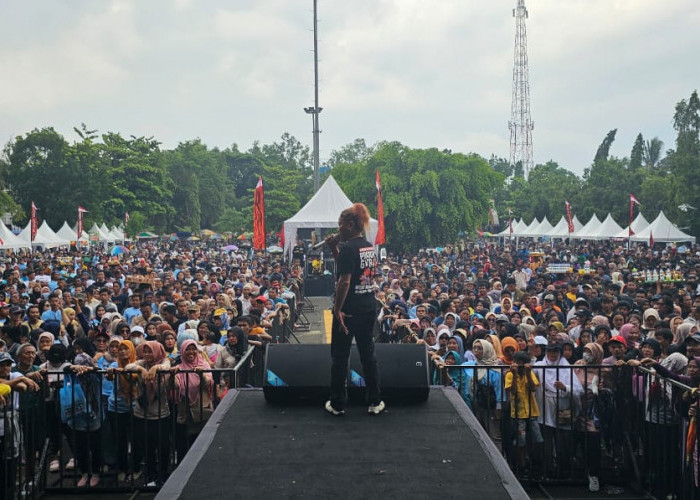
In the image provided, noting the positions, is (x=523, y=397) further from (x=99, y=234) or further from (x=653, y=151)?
(x=653, y=151)

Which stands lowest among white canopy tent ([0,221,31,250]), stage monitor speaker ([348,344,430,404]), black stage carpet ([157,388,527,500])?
black stage carpet ([157,388,527,500])

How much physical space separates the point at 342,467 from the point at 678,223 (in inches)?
1738

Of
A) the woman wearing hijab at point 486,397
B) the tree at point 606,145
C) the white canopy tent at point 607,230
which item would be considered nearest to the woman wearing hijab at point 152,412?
the woman wearing hijab at point 486,397

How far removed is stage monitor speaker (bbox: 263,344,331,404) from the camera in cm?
551

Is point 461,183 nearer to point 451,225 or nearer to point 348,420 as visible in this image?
point 451,225

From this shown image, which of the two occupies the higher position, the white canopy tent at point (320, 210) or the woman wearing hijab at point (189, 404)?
the white canopy tent at point (320, 210)

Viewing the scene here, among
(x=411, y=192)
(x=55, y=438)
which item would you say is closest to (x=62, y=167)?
(x=411, y=192)

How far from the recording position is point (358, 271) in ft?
17.4

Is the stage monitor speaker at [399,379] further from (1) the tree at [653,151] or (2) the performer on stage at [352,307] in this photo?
(1) the tree at [653,151]

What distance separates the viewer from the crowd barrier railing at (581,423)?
648cm

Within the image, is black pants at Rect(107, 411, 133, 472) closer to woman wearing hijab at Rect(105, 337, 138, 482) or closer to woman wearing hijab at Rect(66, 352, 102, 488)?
woman wearing hijab at Rect(105, 337, 138, 482)

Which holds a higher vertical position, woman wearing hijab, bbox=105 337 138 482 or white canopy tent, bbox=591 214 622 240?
white canopy tent, bbox=591 214 622 240

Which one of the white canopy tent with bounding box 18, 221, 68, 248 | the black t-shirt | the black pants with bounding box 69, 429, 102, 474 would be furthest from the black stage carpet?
the white canopy tent with bounding box 18, 221, 68, 248

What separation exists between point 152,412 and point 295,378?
6.42 ft
